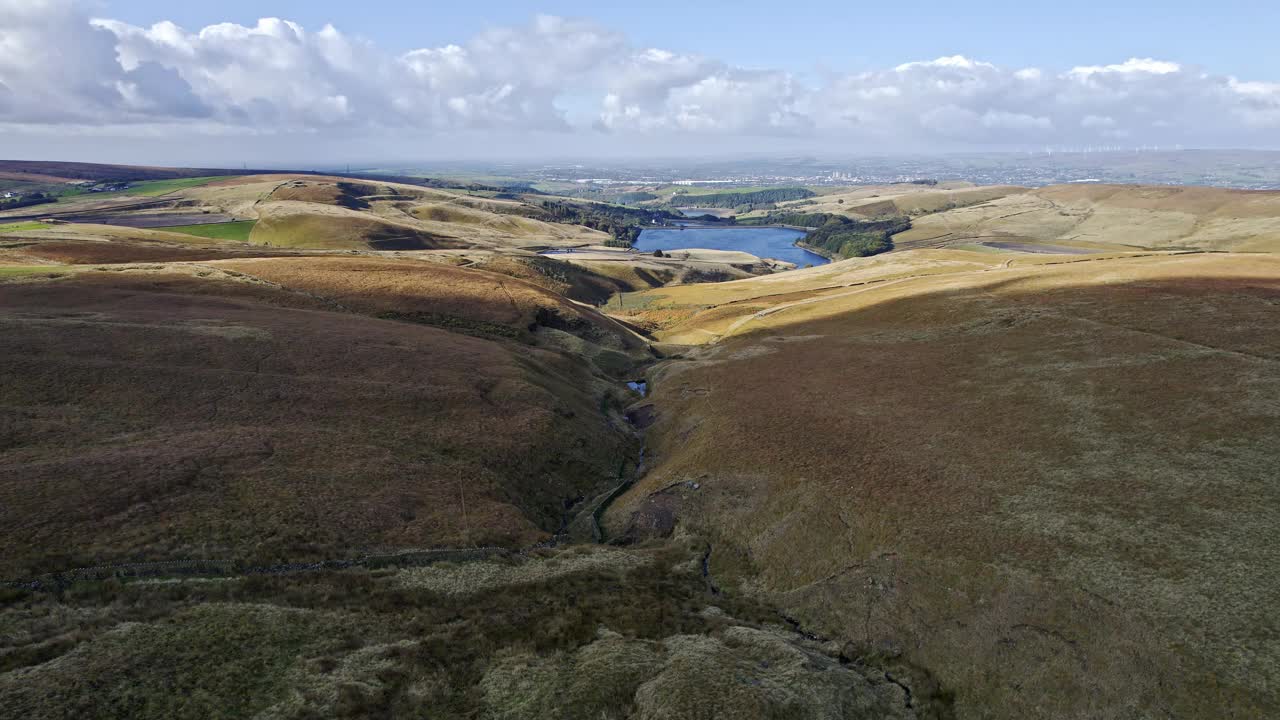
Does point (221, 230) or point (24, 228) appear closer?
point (24, 228)

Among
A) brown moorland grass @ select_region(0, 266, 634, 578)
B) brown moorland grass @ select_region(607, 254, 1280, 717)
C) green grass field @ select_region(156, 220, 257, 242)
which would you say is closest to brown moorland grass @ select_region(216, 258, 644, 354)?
brown moorland grass @ select_region(0, 266, 634, 578)

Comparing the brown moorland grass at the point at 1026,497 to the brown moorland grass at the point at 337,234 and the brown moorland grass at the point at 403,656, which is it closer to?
the brown moorland grass at the point at 403,656

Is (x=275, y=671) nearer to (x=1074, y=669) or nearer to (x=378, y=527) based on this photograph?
(x=378, y=527)

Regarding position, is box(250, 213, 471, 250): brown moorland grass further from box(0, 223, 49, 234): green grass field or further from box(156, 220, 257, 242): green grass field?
box(0, 223, 49, 234): green grass field

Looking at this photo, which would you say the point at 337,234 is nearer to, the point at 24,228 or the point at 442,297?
the point at 24,228

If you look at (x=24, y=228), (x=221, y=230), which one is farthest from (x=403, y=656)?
(x=221, y=230)

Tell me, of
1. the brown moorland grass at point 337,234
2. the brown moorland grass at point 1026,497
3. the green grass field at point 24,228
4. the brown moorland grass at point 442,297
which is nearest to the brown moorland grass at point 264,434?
the brown moorland grass at point 1026,497
